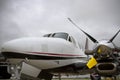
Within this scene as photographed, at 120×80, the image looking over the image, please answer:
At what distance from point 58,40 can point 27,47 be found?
200 centimetres

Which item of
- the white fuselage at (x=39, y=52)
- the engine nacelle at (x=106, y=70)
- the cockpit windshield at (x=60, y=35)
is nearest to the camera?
the engine nacelle at (x=106, y=70)

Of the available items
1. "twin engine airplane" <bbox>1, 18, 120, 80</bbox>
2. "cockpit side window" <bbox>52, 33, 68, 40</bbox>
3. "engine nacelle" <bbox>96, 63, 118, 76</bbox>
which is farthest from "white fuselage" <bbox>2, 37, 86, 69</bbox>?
"engine nacelle" <bbox>96, 63, 118, 76</bbox>

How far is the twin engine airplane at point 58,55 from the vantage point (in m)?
10.4

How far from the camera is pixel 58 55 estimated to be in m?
12.6

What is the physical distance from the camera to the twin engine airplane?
10438 millimetres

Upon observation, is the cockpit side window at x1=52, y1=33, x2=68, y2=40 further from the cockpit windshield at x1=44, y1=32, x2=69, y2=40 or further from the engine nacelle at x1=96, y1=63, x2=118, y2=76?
the engine nacelle at x1=96, y1=63, x2=118, y2=76

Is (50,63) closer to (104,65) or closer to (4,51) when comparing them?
(4,51)

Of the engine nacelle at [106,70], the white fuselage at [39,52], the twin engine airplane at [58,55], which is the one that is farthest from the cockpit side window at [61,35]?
the engine nacelle at [106,70]

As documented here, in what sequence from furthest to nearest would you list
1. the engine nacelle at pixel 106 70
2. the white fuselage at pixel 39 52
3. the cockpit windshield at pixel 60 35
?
the cockpit windshield at pixel 60 35
the white fuselage at pixel 39 52
the engine nacelle at pixel 106 70

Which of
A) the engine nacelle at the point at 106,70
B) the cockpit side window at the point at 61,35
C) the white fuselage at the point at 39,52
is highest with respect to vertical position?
the cockpit side window at the point at 61,35

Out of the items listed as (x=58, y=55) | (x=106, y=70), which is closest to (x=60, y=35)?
(x=58, y=55)

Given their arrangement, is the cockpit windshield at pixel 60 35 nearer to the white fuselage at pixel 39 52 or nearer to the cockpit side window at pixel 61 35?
the cockpit side window at pixel 61 35

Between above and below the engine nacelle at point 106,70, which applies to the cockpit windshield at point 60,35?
above

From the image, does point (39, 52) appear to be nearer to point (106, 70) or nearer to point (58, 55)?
point (58, 55)
